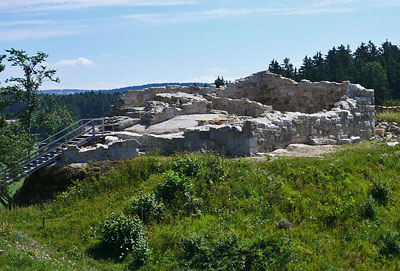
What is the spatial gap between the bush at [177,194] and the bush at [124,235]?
4.25 feet

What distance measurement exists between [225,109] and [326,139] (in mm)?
5559

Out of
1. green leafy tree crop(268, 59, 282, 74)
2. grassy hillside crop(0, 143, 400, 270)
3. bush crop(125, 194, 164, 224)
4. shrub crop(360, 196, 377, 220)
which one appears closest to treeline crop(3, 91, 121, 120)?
green leafy tree crop(268, 59, 282, 74)

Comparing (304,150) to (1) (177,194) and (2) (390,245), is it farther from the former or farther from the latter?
(2) (390,245)

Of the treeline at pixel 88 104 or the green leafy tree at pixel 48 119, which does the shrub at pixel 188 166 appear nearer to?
the green leafy tree at pixel 48 119

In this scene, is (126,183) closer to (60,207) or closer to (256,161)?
(60,207)

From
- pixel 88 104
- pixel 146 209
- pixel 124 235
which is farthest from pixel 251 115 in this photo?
pixel 88 104

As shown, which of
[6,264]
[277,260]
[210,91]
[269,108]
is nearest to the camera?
[6,264]

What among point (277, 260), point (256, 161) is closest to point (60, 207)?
point (256, 161)

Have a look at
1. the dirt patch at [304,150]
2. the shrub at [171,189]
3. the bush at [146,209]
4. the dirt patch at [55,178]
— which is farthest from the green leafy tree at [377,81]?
the bush at [146,209]

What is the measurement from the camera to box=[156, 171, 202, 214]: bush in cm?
Result: 1349

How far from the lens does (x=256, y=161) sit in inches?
605

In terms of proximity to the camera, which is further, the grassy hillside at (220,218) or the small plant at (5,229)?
the small plant at (5,229)

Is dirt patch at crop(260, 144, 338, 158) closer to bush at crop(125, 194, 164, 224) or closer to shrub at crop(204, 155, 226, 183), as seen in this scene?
shrub at crop(204, 155, 226, 183)

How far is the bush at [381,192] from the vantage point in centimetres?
1369
